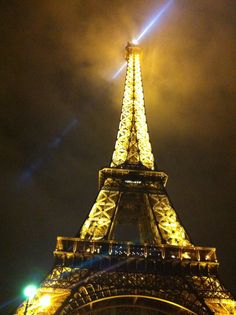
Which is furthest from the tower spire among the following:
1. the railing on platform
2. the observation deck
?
the observation deck

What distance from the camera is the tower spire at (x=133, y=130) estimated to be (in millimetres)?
33094

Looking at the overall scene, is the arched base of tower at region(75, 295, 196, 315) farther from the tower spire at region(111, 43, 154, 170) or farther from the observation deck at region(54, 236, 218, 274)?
the tower spire at region(111, 43, 154, 170)

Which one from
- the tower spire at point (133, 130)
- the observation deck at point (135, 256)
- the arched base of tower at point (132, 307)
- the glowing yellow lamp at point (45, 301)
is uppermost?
the tower spire at point (133, 130)

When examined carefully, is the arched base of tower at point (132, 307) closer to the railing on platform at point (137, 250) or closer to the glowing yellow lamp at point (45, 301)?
the railing on platform at point (137, 250)

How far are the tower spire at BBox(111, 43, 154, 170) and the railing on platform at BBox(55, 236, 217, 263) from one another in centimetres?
948

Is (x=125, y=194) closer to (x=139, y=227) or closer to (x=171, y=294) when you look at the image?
(x=139, y=227)

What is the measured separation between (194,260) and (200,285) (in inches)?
63.9

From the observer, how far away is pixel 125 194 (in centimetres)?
2953

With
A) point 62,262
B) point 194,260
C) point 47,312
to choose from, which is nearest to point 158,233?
point 194,260

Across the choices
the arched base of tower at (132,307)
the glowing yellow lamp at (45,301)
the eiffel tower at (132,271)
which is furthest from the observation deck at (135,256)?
the glowing yellow lamp at (45,301)

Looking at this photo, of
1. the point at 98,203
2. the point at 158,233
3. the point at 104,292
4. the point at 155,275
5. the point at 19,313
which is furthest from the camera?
the point at 98,203

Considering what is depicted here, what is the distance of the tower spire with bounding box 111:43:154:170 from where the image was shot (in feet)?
109

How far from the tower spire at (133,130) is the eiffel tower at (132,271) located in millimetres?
4181

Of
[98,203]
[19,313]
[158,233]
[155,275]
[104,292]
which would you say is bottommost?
[19,313]
